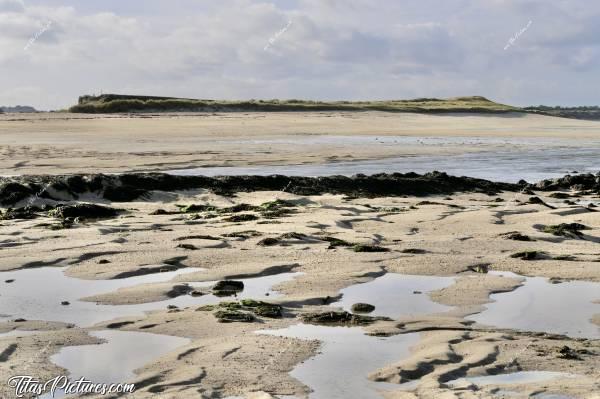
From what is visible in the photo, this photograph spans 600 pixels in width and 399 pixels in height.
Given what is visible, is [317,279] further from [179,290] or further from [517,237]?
[517,237]

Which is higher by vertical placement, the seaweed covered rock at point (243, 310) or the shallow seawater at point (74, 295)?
the seaweed covered rock at point (243, 310)

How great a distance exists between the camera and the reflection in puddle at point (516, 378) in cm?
592

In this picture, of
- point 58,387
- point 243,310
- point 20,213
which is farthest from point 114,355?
point 20,213

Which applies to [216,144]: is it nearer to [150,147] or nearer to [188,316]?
[150,147]

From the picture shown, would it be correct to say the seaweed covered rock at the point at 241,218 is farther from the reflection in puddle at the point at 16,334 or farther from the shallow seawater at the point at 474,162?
the shallow seawater at the point at 474,162

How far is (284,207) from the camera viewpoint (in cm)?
1570

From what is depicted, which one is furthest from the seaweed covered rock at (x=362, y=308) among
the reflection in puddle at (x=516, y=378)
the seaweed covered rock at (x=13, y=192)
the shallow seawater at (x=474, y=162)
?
the shallow seawater at (x=474, y=162)

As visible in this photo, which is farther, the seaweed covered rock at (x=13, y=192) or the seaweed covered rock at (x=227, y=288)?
the seaweed covered rock at (x=13, y=192)

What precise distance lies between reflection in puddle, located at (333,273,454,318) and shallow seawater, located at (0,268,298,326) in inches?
36.1

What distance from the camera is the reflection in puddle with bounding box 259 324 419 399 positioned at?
5.86 meters

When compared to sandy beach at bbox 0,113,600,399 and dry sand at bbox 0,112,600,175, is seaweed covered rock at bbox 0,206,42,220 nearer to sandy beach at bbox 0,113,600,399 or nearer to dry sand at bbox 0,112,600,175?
sandy beach at bbox 0,113,600,399

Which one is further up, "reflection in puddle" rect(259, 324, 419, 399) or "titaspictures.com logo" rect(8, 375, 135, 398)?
"titaspictures.com logo" rect(8, 375, 135, 398)

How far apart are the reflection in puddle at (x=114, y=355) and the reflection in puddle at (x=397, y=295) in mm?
2167

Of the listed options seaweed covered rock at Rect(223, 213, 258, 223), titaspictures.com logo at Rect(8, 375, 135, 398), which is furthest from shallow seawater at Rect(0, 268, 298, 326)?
seaweed covered rock at Rect(223, 213, 258, 223)
